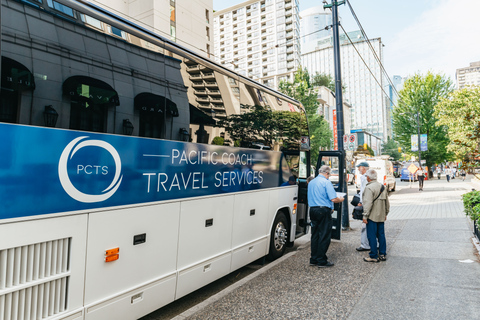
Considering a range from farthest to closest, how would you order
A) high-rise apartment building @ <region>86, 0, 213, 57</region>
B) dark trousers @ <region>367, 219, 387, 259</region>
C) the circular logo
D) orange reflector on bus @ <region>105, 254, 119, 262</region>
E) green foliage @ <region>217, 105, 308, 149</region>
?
high-rise apartment building @ <region>86, 0, 213, 57</region>, dark trousers @ <region>367, 219, 387, 259</region>, green foliage @ <region>217, 105, 308, 149</region>, orange reflector on bus @ <region>105, 254, 119, 262</region>, the circular logo

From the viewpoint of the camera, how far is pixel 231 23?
99.3m

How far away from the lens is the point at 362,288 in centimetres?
493

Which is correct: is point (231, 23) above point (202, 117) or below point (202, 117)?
above

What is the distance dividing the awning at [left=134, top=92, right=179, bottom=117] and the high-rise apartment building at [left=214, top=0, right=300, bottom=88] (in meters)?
77.9

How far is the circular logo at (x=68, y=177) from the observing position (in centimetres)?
283

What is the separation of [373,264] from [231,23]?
103m

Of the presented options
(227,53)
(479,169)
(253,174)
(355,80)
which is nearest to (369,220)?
(253,174)

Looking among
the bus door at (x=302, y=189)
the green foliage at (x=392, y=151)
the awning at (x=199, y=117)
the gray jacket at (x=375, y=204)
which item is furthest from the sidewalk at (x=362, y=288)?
the green foliage at (x=392, y=151)

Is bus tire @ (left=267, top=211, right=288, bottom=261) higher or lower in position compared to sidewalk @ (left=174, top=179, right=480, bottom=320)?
higher

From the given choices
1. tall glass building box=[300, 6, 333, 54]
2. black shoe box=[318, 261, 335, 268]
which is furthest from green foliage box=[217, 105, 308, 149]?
tall glass building box=[300, 6, 333, 54]

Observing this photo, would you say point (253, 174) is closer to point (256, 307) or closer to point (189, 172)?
point (189, 172)

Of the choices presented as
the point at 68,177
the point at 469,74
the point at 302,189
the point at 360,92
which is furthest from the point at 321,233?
the point at 469,74

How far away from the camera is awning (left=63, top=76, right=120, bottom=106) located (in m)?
2.94

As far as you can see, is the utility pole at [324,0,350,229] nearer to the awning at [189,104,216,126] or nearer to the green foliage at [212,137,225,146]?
the green foliage at [212,137,225,146]
